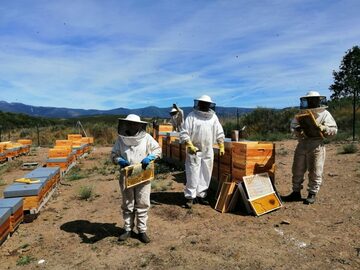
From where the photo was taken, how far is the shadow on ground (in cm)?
547

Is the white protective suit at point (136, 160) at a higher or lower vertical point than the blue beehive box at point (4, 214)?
higher

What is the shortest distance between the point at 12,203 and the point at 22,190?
2.37ft

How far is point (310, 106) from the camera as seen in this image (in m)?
6.41

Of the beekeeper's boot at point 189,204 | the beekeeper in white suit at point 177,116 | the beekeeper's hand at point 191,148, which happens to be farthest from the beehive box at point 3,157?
the beekeeper's hand at point 191,148

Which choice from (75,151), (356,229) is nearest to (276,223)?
(356,229)

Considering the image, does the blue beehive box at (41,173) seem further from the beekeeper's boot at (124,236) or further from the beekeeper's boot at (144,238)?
the beekeeper's boot at (144,238)

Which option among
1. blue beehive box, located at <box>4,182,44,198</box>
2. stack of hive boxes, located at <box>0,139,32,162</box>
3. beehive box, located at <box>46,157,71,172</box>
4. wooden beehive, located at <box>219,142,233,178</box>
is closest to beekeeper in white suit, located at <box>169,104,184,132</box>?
beehive box, located at <box>46,157,71,172</box>

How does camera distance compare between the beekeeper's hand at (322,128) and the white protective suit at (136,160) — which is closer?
the white protective suit at (136,160)

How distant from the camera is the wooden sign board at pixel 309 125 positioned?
20.1ft

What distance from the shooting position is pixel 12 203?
572 cm

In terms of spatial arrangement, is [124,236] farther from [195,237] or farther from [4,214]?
[4,214]

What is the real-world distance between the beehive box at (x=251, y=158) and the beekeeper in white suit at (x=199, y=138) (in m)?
0.32

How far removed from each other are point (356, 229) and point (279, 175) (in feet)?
12.6

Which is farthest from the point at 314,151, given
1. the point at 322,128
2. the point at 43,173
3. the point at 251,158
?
the point at 43,173
